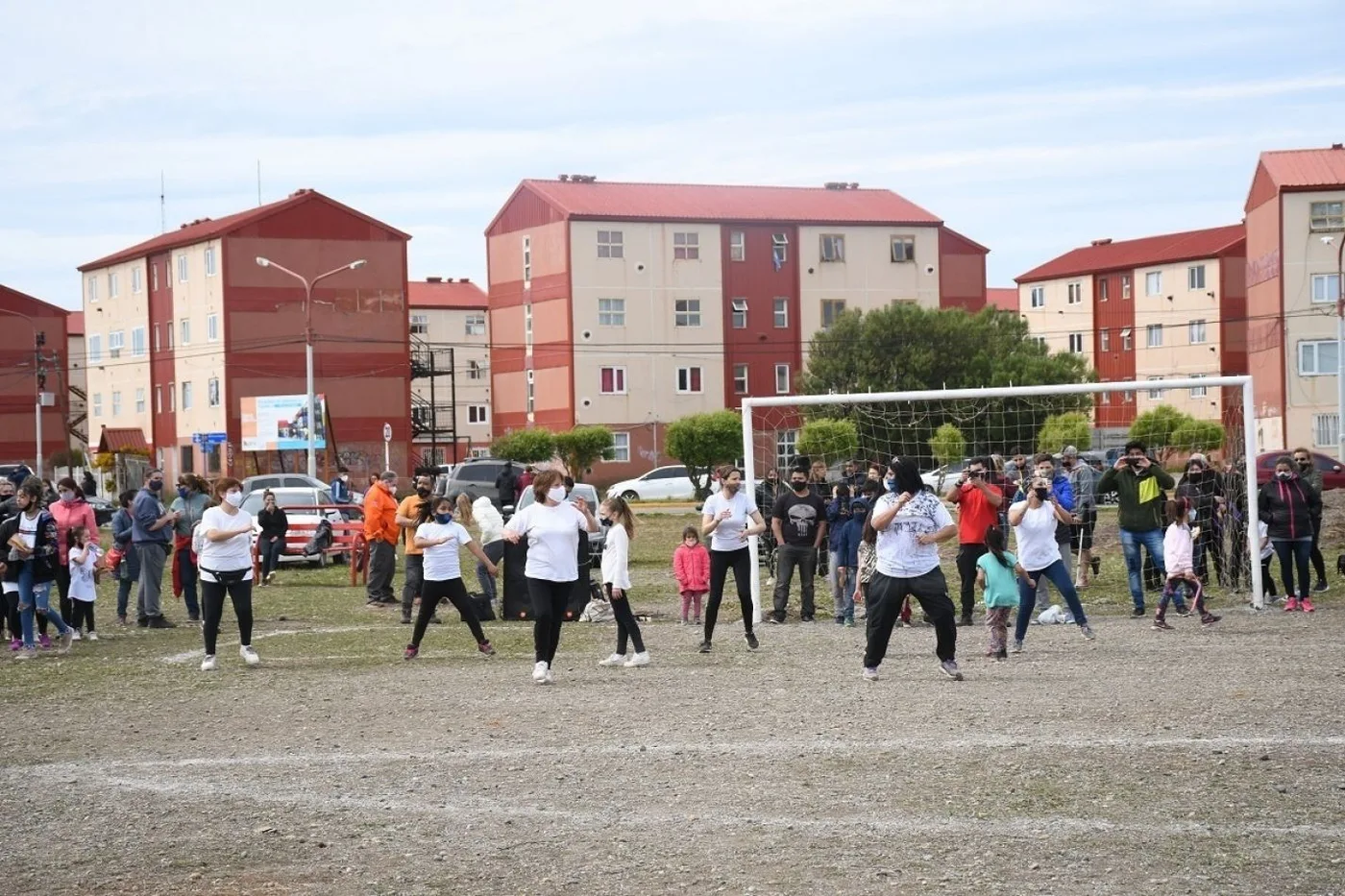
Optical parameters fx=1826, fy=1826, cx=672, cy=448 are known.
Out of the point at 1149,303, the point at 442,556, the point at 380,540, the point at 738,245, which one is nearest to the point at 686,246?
the point at 738,245

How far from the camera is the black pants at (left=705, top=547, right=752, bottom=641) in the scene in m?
16.8

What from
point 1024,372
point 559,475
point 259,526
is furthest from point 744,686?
point 1024,372

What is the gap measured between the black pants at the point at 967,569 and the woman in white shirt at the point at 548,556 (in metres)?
5.99

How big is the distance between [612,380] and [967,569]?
65355mm

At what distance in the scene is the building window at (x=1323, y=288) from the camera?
2618 inches

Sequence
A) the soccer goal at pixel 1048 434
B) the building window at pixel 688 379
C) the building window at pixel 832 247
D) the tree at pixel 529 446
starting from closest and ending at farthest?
the soccer goal at pixel 1048 434, the tree at pixel 529 446, the building window at pixel 688 379, the building window at pixel 832 247

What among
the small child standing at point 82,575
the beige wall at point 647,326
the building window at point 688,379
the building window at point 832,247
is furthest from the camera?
the building window at point 832,247

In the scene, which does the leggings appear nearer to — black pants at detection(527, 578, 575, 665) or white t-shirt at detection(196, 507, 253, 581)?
black pants at detection(527, 578, 575, 665)

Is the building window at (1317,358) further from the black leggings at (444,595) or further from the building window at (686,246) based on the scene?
the black leggings at (444,595)

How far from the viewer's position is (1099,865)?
294 inches

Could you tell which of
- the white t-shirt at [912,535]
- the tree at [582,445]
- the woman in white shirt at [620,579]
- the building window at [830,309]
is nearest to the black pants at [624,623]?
the woman in white shirt at [620,579]

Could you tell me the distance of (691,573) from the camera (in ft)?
69.0

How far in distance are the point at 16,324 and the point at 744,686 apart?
93.1 meters

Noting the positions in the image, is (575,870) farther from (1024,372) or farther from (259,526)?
(1024,372)
